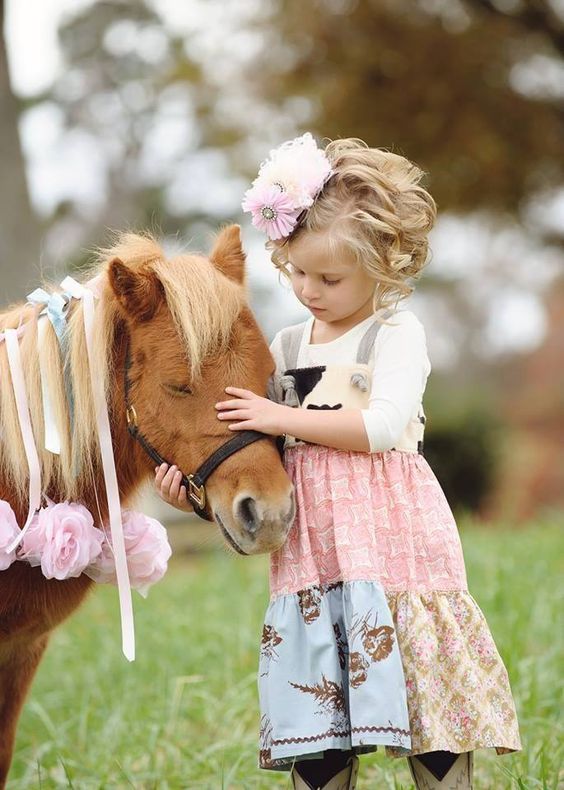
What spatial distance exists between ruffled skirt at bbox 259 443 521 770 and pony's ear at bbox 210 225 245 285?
63cm

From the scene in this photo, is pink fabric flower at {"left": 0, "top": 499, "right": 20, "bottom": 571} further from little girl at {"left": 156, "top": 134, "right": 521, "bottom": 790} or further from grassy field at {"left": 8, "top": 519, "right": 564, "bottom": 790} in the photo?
grassy field at {"left": 8, "top": 519, "right": 564, "bottom": 790}

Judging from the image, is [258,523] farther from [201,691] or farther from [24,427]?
[201,691]

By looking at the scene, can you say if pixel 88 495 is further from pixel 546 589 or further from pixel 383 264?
pixel 546 589

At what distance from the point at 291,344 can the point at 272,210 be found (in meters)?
0.37

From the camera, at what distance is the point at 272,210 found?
7.53 ft

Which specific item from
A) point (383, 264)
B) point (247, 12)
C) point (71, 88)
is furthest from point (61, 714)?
point (71, 88)

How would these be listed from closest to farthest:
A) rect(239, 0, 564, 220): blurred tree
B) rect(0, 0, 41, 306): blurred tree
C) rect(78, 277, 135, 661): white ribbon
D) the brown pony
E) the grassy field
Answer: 1. the brown pony
2. rect(78, 277, 135, 661): white ribbon
3. the grassy field
4. rect(0, 0, 41, 306): blurred tree
5. rect(239, 0, 564, 220): blurred tree

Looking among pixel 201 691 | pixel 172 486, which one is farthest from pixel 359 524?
pixel 201 691

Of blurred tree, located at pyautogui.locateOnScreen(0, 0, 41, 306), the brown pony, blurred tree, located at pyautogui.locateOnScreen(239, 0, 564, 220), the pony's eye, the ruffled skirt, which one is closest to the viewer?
the ruffled skirt

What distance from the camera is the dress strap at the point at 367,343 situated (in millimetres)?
2271

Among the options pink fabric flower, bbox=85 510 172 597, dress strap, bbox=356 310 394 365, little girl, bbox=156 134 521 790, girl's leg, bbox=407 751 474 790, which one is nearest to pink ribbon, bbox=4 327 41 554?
pink fabric flower, bbox=85 510 172 597

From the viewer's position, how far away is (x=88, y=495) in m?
2.62

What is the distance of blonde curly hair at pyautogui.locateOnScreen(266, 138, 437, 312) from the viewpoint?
2236mm

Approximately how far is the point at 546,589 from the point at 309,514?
3388mm
